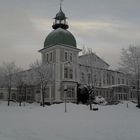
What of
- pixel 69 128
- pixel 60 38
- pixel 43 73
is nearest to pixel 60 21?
pixel 60 38

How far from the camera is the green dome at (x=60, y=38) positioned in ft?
172

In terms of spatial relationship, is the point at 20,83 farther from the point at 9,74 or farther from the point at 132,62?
the point at 132,62

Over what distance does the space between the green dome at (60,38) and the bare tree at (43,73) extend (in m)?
4.64

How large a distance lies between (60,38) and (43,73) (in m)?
8.20

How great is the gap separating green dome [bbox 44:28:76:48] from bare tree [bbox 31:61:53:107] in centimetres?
464

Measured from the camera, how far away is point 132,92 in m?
69.8

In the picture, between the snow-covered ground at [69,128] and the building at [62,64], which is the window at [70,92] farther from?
the snow-covered ground at [69,128]

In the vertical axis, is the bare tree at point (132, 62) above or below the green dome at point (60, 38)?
below

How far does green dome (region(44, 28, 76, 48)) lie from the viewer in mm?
52500

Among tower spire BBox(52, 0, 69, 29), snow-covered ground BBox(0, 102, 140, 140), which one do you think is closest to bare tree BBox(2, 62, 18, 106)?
tower spire BBox(52, 0, 69, 29)

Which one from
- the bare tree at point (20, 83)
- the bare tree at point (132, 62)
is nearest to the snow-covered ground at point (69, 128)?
the bare tree at point (132, 62)

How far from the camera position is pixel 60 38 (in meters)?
52.4

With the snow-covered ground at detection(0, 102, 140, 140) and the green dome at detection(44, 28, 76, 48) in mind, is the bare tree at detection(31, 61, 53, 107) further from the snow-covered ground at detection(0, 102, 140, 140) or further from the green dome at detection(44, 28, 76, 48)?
the snow-covered ground at detection(0, 102, 140, 140)

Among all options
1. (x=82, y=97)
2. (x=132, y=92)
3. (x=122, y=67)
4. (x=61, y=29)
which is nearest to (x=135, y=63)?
(x=122, y=67)
